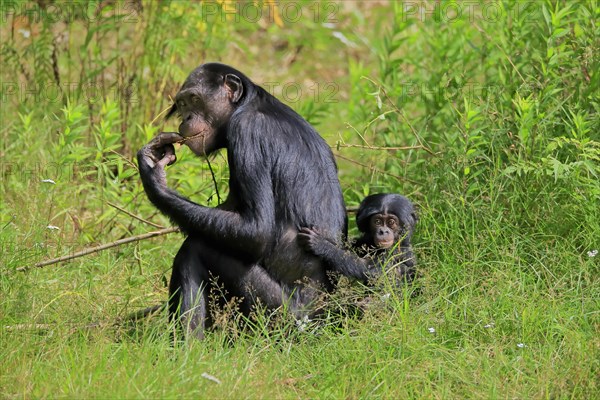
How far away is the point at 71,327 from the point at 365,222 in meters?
1.85

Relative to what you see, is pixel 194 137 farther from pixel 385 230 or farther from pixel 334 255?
pixel 385 230

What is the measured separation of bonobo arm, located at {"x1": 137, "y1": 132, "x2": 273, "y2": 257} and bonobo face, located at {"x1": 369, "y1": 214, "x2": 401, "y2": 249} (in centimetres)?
79

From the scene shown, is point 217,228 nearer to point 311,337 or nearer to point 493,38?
point 311,337

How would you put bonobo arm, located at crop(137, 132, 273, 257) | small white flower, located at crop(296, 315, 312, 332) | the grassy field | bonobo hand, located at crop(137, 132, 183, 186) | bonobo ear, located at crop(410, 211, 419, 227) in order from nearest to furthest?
the grassy field → small white flower, located at crop(296, 315, 312, 332) → bonobo arm, located at crop(137, 132, 273, 257) → bonobo hand, located at crop(137, 132, 183, 186) → bonobo ear, located at crop(410, 211, 419, 227)

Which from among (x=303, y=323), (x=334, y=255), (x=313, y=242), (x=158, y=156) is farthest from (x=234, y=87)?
(x=303, y=323)

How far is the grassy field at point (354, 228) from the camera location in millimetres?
4410

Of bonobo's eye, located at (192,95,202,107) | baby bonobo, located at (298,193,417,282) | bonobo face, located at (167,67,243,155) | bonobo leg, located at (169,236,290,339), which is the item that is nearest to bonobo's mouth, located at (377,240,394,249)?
baby bonobo, located at (298,193,417,282)

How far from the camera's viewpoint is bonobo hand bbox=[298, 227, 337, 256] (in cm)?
513

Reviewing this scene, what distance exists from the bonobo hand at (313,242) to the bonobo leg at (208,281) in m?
0.27

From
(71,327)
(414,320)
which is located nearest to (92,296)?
(71,327)

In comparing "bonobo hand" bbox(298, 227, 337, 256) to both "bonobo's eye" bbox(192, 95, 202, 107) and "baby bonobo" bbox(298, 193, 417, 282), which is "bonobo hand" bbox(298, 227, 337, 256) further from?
"bonobo's eye" bbox(192, 95, 202, 107)

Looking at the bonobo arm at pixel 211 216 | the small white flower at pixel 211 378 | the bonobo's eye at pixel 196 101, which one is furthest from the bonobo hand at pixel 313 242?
the small white flower at pixel 211 378

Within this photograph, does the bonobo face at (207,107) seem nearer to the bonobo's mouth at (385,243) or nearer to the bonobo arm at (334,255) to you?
the bonobo arm at (334,255)

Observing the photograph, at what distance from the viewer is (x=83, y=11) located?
7691 millimetres
